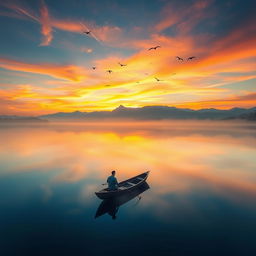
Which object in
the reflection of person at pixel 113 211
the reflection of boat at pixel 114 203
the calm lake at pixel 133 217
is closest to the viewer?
the calm lake at pixel 133 217

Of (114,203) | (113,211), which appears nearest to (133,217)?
(113,211)

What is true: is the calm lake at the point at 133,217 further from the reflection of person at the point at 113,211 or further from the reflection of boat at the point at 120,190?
the reflection of boat at the point at 120,190

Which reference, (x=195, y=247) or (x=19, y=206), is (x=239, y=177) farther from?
(x=19, y=206)

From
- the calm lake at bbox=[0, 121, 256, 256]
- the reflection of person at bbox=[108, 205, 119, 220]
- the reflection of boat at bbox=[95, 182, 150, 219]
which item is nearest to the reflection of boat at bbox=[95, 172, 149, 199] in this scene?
the reflection of boat at bbox=[95, 182, 150, 219]

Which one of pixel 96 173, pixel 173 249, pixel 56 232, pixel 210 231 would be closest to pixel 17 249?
pixel 56 232

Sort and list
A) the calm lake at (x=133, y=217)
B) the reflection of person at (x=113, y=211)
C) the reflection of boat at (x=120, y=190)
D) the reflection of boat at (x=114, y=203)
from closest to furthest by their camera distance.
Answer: the calm lake at (x=133, y=217), the reflection of person at (x=113, y=211), the reflection of boat at (x=114, y=203), the reflection of boat at (x=120, y=190)

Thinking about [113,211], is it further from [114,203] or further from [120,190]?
[120,190]

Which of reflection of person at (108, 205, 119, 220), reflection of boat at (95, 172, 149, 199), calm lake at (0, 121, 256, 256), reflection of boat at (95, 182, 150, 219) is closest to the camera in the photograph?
calm lake at (0, 121, 256, 256)

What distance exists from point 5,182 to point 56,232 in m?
21.3

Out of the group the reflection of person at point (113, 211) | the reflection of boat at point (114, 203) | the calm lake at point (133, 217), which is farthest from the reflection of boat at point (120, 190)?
the calm lake at point (133, 217)

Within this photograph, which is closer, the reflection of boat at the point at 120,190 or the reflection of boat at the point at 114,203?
the reflection of boat at the point at 114,203

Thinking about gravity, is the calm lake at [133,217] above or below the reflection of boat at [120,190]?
below

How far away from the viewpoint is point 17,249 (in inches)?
598

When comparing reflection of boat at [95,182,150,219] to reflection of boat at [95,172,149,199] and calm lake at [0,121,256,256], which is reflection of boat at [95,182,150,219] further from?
reflection of boat at [95,172,149,199]
